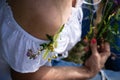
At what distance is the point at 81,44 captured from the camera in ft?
4.34

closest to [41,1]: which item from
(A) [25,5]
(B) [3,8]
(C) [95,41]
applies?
(A) [25,5]

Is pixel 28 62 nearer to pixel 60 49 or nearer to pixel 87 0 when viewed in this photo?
pixel 60 49

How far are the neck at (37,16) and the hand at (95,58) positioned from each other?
0.25 meters

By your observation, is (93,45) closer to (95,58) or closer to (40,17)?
(95,58)

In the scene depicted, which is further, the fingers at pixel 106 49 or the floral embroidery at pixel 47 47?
the fingers at pixel 106 49

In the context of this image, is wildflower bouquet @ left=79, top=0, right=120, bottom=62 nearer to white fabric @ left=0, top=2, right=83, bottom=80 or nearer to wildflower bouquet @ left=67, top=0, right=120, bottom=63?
wildflower bouquet @ left=67, top=0, right=120, bottom=63

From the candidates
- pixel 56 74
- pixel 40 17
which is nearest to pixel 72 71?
pixel 56 74

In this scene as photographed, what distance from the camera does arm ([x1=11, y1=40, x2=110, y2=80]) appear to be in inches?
45.4

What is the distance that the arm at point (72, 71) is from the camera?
1.15 metres

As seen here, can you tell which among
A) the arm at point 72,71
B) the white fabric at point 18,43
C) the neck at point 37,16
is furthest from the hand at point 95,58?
the neck at point 37,16

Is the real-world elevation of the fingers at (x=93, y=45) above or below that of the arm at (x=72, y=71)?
above

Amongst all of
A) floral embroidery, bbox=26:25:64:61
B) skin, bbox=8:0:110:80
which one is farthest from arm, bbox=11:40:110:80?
floral embroidery, bbox=26:25:64:61

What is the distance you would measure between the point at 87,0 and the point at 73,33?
240mm

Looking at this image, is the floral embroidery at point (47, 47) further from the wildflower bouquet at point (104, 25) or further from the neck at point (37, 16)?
the wildflower bouquet at point (104, 25)
